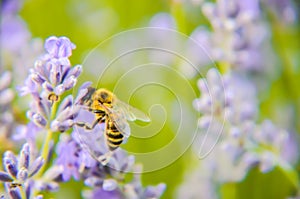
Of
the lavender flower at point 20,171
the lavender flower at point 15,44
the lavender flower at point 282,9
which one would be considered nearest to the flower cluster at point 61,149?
the lavender flower at point 20,171

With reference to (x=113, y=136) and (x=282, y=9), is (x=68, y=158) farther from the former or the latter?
(x=282, y=9)

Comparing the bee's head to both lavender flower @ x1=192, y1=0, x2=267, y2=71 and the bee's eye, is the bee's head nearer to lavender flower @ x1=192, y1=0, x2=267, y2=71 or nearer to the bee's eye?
the bee's eye

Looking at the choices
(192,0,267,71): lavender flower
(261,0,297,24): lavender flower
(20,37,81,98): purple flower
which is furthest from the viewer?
(261,0,297,24): lavender flower

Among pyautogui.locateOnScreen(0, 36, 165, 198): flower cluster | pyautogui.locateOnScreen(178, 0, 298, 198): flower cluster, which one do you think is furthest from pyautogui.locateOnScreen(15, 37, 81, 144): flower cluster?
pyautogui.locateOnScreen(178, 0, 298, 198): flower cluster

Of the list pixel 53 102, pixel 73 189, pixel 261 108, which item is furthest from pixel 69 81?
pixel 261 108

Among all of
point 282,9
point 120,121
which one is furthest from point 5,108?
point 282,9

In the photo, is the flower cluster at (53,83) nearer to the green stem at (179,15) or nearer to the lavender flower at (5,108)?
the lavender flower at (5,108)
